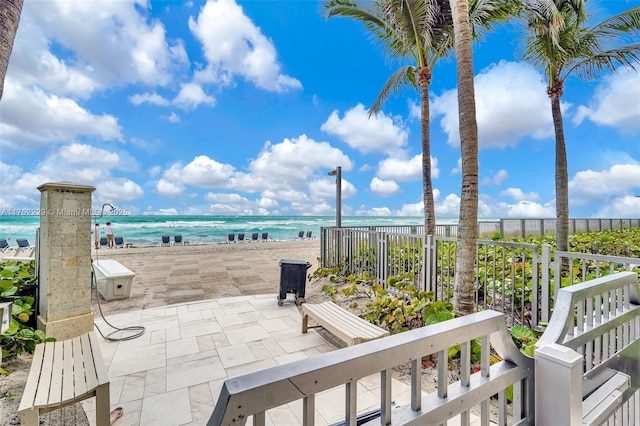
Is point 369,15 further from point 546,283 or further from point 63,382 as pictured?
point 63,382

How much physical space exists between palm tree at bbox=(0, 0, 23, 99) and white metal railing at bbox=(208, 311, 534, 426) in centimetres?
271

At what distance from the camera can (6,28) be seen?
1882 millimetres

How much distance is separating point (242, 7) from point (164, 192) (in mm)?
40889

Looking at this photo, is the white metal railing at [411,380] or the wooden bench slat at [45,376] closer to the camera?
the white metal railing at [411,380]

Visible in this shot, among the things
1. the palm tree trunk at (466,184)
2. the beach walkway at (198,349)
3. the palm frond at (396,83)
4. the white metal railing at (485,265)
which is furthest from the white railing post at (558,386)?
the palm frond at (396,83)

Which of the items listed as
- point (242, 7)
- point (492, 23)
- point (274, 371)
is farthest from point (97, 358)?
point (242, 7)

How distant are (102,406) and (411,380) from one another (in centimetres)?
193

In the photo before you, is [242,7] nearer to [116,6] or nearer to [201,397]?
[116,6]

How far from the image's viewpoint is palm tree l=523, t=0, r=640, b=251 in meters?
5.47

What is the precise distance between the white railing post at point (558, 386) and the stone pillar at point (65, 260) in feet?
13.8

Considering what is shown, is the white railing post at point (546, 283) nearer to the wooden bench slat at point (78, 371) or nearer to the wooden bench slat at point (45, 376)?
the wooden bench slat at point (78, 371)

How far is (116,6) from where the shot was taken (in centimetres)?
584

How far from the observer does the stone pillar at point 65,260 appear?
118 inches

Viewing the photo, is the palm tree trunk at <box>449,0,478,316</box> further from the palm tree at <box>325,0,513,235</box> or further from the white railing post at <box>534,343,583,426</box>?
the palm tree at <box>325,0,513,235</box>
